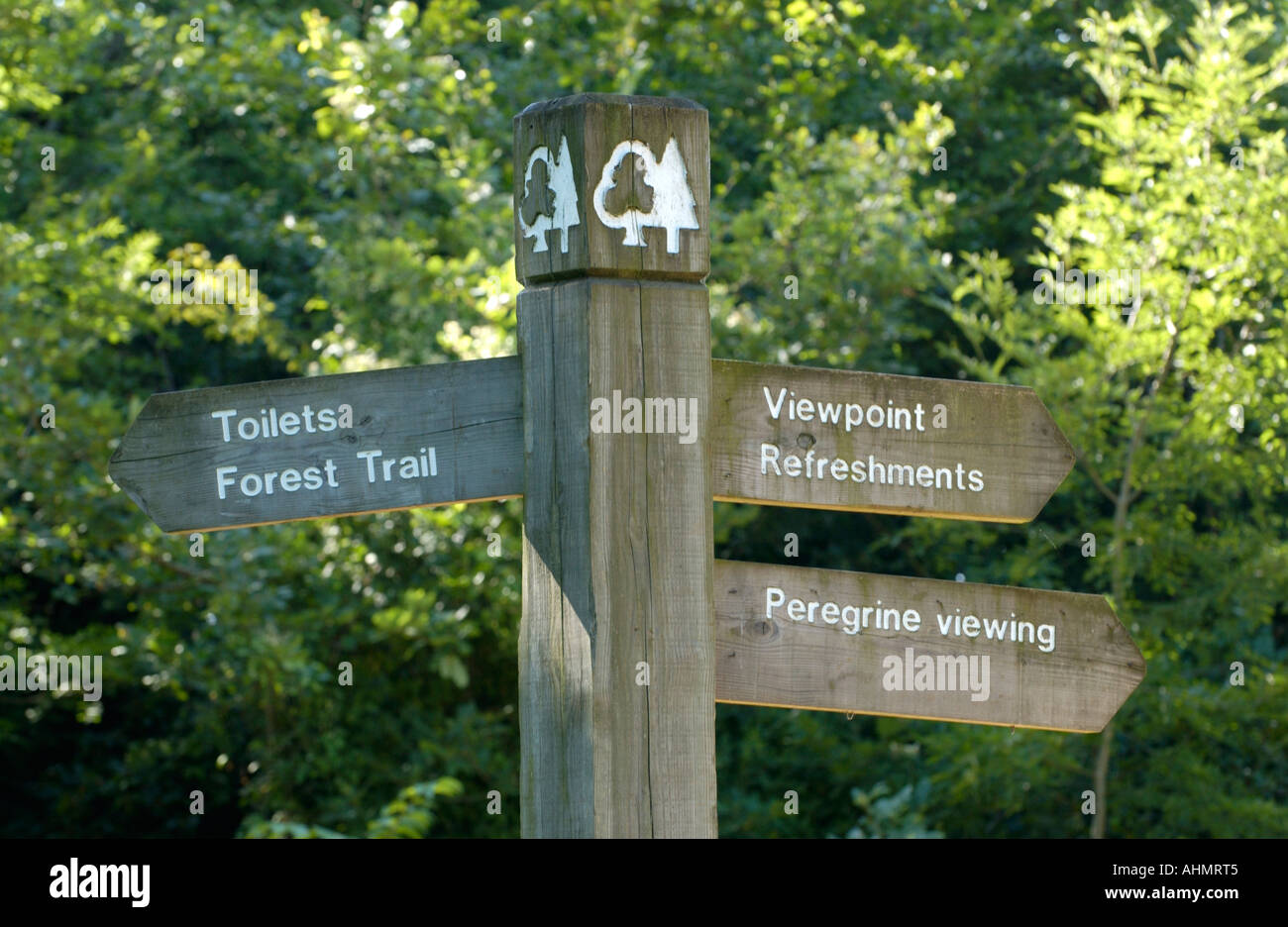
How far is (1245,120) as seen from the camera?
6.20 metres

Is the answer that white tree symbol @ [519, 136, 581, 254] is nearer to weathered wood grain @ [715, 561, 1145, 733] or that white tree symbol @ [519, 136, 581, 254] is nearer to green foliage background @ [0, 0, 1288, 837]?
weathered wood grain @ [715, 561, 1145, 733]

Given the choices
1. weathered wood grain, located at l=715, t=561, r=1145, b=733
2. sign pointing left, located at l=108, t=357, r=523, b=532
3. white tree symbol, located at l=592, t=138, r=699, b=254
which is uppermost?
white tree symbol, located at l=592, t=138, r=699, b=254

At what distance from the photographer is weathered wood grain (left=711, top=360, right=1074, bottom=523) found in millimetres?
2492

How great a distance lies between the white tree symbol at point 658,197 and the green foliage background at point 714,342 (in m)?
3.33

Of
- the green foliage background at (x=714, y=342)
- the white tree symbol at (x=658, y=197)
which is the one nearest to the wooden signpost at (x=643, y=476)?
the white tree symbol at (x=658, y=197)

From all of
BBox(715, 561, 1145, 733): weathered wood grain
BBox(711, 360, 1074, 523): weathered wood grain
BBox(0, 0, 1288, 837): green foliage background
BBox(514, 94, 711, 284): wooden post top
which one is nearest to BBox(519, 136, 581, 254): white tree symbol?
BBox(514, 94, 711, 284): wooden post top

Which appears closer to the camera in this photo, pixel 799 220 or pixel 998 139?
pixel 799 220

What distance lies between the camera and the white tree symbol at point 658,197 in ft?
7.63

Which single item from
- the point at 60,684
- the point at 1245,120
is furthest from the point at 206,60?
the point at 1245,120

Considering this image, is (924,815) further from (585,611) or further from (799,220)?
(585,611)

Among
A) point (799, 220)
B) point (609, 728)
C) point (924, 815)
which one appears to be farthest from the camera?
point (799, 220)

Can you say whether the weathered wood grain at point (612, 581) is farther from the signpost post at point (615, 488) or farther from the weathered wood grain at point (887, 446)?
the weathered wood grain at point (887, 446)

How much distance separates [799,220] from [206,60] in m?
3.25

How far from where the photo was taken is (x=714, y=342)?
6910 mm
